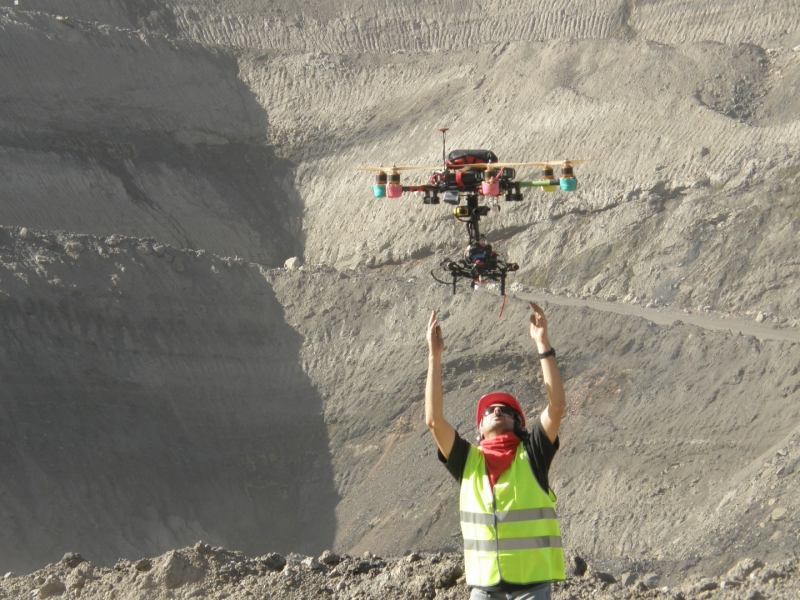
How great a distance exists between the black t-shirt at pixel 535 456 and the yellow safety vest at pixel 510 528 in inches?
1.6

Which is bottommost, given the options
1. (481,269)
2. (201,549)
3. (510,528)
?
(510,528)

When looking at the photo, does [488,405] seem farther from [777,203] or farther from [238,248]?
[238,248]

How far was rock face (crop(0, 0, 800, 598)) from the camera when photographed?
23656 millimetres

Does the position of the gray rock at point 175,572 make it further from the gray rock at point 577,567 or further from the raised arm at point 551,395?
the raised arm at point 551,395

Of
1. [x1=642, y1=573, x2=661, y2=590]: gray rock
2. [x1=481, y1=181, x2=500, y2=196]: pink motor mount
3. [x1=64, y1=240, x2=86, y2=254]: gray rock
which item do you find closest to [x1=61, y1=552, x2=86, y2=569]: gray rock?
[x1=481, y1=181, x2=500, y2=196]: pink motor mount

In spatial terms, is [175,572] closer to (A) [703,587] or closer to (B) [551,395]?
(A) [703,587]

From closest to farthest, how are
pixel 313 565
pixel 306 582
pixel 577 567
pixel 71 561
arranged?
pixel 306 582
pixel 313 565
pixel 577 567
pixel 71 561

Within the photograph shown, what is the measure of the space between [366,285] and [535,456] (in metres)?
23.9

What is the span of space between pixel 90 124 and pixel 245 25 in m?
11.1

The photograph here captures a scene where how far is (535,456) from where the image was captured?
7.44 metres

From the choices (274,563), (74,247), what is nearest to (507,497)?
(274,563)

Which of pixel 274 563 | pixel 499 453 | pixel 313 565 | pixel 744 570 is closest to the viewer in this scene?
pixel 499 453

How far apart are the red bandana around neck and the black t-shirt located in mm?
124

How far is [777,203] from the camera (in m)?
34.1
